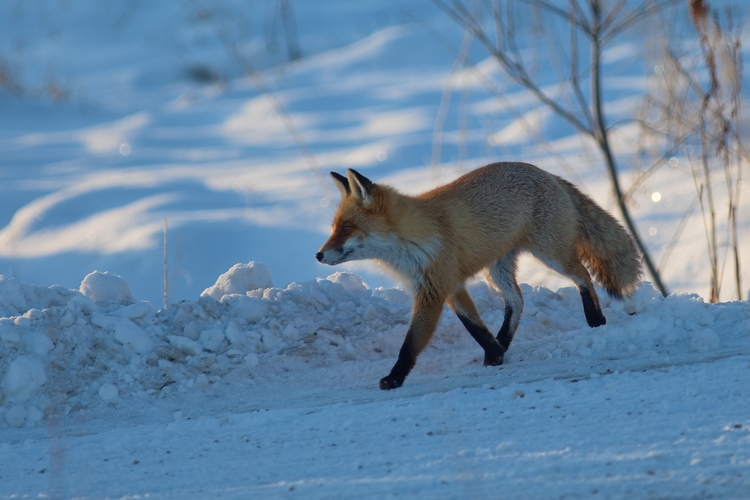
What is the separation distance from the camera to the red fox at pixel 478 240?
16.2 feet

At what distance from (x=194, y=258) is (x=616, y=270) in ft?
15.1

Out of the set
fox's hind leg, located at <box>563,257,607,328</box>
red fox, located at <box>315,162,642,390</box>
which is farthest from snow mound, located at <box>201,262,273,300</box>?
fox's hind leg, located at <box>563,257,607,328</box>

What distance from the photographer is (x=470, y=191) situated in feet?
17.4

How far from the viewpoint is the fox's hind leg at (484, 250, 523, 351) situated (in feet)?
17.6

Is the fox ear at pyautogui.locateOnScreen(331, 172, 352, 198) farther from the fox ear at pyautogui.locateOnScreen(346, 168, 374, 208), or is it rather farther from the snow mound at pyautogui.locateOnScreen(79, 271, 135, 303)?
the snow mound at pyautogui.locateOnScreen(79, 271, 135, 303)

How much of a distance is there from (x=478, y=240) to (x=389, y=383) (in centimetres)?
110

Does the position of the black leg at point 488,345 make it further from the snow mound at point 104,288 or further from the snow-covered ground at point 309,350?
the snow mound at point 104,288

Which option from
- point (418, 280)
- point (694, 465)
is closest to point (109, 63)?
point (418, 280)

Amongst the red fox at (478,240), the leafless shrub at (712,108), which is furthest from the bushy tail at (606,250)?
the leafless shrub at (712,108)

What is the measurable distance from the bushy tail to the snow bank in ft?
0.66

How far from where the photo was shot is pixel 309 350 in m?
5.30

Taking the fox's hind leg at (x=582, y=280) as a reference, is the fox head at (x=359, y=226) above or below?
above

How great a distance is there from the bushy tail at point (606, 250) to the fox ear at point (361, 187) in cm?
151

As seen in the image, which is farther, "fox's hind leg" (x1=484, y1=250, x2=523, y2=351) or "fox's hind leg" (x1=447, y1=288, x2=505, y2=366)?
"fox's hind leg" (x1=484, y1=250, x2=523, y2=351)
